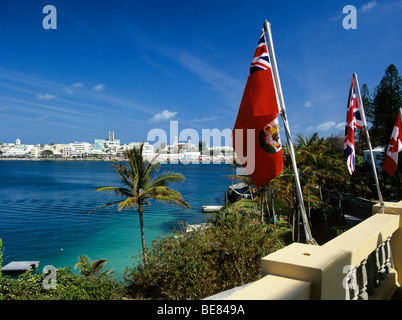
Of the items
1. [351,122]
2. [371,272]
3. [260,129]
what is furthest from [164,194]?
[371,272]

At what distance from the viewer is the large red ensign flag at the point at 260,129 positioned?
3635mm

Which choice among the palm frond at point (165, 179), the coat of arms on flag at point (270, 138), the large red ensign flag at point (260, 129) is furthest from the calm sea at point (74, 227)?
the coat of arms on flag at point (270, 138)

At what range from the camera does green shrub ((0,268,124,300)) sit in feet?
33.5

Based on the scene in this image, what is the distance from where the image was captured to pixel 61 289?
10781 millimetres

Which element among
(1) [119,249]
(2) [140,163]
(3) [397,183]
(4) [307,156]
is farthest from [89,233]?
(3) [397,183]

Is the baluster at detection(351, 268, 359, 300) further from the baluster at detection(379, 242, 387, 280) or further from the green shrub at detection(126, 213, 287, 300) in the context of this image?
the green shrub at detection(126, 213, 287, 300)

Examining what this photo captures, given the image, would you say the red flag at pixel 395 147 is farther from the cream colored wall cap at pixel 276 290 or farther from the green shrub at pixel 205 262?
the cream colored wall cap at pixel 276 290

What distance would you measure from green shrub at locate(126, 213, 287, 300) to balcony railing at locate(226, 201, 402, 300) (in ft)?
20.6

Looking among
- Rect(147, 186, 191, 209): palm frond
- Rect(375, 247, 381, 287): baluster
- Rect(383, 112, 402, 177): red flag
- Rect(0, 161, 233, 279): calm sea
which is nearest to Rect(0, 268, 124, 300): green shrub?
Rect(147, 186, 191, 209): palm frond

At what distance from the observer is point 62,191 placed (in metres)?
60.4

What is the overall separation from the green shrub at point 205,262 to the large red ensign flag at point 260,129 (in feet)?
22.2

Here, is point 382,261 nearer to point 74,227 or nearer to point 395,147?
point 395,147
